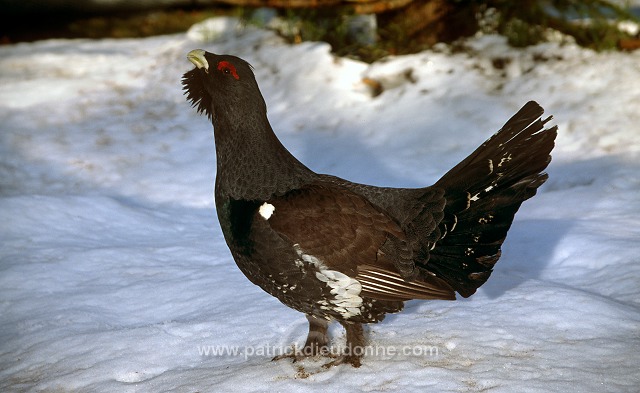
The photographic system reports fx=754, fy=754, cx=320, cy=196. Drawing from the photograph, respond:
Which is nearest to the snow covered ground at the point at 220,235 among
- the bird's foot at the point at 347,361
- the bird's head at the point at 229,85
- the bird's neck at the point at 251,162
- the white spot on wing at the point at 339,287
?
the bird's foot at the point at 347,361

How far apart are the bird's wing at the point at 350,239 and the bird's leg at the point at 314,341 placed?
18.7 inches

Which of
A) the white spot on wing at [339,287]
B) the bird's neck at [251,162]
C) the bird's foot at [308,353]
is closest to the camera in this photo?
the white spot on wing at [339,287]

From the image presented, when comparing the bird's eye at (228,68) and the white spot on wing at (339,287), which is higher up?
the bird's eye at (228,68)

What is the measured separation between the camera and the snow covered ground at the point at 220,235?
4.00 m

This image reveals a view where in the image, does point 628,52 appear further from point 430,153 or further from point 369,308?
point 369,308

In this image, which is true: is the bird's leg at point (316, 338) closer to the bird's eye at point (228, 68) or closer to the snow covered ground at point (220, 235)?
the snow covered ground at point (220, 235)

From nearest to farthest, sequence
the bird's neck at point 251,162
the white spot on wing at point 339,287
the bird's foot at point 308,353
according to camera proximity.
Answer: the white spot on wing at point 339,287 → the bird's neck at point 251,162 → the bird's foot at point 308,353

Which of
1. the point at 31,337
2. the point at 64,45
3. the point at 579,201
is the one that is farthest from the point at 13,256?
the point at 64,45

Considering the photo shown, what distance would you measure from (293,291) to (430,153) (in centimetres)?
356

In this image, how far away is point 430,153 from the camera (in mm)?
7086

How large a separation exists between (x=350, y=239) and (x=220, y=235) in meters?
2.40

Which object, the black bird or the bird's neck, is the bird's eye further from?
the bird's neck

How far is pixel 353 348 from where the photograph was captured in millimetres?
4031

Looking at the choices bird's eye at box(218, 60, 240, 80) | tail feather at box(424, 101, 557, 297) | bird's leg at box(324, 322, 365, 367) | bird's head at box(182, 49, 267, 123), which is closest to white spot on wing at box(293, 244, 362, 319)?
bird's leg at box(324, 322, 365, 367)
